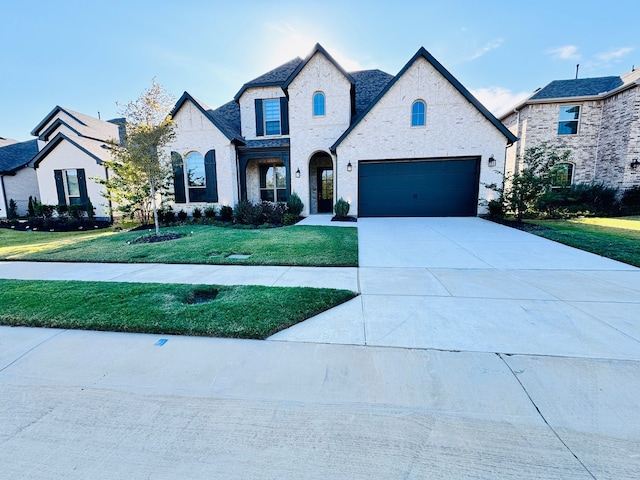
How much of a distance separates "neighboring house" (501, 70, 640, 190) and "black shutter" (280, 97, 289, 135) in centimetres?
1255

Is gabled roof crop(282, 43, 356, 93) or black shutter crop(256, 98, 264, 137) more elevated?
gabled roof crop(282, 43, 356, 93)

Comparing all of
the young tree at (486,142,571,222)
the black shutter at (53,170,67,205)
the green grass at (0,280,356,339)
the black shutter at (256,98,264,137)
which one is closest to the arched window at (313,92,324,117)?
the black shutter at (256,98,264,137)

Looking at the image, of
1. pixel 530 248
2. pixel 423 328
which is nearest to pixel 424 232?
pixel 530 248

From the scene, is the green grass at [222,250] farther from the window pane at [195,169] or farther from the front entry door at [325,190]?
the front entry door at [325,190]

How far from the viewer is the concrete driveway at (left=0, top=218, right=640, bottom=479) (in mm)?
1746

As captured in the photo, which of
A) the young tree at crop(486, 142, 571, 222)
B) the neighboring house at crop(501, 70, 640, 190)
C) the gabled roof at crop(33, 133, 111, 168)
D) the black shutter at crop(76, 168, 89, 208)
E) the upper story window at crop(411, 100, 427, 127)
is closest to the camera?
the young tree at crop(486, 142, 571, 222)

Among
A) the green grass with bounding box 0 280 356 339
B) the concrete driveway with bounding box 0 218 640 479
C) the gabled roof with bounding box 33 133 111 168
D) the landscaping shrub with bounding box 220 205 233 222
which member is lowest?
the concrete driveway with bounding box 0 218 640 479

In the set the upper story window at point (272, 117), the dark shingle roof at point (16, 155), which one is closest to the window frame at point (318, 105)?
the upper story window at point (272, 117)

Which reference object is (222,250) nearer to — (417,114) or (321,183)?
(321,183)

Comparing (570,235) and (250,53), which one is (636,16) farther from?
(250,53)

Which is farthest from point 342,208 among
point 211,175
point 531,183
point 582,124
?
point 582,124

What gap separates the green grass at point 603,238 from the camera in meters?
6.65

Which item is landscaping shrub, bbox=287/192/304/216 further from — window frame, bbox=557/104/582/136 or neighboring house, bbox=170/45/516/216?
window frame, bbox=557/104/582/136

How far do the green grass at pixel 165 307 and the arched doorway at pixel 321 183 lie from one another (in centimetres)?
1199
